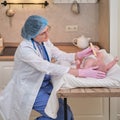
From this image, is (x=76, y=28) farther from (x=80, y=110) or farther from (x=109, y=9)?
(x=80, y=110)

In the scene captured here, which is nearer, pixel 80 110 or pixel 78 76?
pixel 78 76

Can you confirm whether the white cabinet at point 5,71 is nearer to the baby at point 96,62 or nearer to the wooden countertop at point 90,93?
the baby at point 96,62

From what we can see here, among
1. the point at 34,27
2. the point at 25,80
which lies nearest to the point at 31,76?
the point at 25,80

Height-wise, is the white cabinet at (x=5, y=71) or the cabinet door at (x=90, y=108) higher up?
the white cabinet at (x=5, y=71)

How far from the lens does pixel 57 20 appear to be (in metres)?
3.44

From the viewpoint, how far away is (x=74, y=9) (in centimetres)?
336

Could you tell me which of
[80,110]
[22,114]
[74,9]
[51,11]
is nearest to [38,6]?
[51,11]

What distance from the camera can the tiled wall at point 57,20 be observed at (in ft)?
11.2

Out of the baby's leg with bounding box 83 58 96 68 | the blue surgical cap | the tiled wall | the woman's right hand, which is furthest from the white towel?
the tiled wall

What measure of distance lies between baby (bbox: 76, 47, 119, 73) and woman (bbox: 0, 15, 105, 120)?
0.09m

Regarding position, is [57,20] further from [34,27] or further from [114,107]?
[34,27]

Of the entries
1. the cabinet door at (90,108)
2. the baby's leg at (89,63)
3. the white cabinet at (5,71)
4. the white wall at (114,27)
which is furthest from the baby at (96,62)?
the white cabinet at (5,71)

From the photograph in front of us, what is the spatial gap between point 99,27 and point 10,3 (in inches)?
39.9

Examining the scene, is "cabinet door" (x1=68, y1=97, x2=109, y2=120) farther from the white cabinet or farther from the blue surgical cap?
the blue surgical cap
